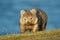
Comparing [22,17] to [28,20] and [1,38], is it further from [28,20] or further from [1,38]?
[1,38]

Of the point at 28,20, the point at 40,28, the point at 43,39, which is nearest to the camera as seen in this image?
the point at 43,39

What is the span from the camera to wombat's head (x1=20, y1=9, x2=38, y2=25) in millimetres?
25092

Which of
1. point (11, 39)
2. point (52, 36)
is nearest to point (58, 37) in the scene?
point (52, 36)

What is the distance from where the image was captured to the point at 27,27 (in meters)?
25.6

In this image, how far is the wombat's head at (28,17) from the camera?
82.3 feet

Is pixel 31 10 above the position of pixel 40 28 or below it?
above

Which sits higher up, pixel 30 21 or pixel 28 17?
pixel 28 17

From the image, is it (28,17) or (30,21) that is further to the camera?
(28,17)

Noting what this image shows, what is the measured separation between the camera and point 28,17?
25328mm

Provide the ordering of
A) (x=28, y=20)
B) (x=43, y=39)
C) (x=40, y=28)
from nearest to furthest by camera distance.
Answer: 1. (x=43, y=39)
2. (x=28, y=20)
3. (x=40, y=28)

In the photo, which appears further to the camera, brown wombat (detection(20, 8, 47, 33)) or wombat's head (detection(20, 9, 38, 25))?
brown wombat (detection(20, 8, 47, 33))

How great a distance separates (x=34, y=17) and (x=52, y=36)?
6.19 meters

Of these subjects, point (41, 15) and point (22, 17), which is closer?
point (22, 17)

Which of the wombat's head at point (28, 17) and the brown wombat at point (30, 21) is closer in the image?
the wombat's head at point (28, 17)
